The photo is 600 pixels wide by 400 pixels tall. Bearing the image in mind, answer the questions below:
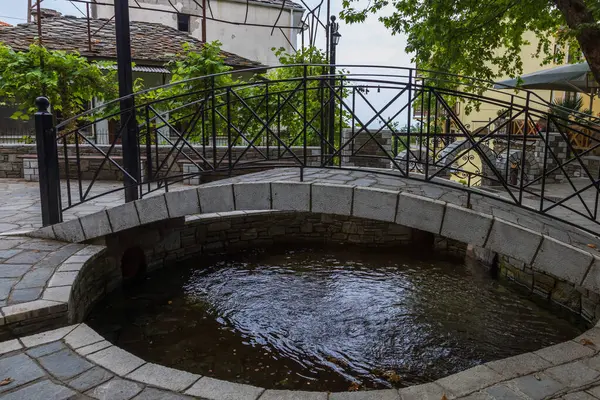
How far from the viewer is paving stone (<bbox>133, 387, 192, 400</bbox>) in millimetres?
2760

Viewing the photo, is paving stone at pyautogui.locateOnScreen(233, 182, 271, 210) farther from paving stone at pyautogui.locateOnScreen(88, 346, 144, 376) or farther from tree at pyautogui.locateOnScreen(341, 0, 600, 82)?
tree at pyautogui.locateOnScreen(341, 0, 600, 82)

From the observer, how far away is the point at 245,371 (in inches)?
170

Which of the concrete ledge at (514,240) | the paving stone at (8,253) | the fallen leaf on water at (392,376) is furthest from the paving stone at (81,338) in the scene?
the concrete ledge at (514,240)

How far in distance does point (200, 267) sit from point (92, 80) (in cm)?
514

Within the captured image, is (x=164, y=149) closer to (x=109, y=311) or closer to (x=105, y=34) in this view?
(x=109, y=311)

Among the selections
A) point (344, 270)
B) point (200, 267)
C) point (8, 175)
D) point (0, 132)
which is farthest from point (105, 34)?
point (344, 270)

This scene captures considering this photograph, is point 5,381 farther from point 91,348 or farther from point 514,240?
point 514,240

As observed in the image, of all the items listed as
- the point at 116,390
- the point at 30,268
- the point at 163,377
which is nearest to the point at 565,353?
the point at 163,377

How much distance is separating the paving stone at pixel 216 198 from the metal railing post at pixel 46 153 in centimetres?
170

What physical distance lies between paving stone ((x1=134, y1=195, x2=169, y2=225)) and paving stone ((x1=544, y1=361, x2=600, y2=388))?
381 cm

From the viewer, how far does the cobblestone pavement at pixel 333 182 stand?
455cm

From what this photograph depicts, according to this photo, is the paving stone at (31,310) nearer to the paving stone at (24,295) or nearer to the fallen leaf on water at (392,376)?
the paving stone at (24,295)

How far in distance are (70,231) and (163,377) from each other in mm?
3019

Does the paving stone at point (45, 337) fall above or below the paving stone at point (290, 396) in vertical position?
above
